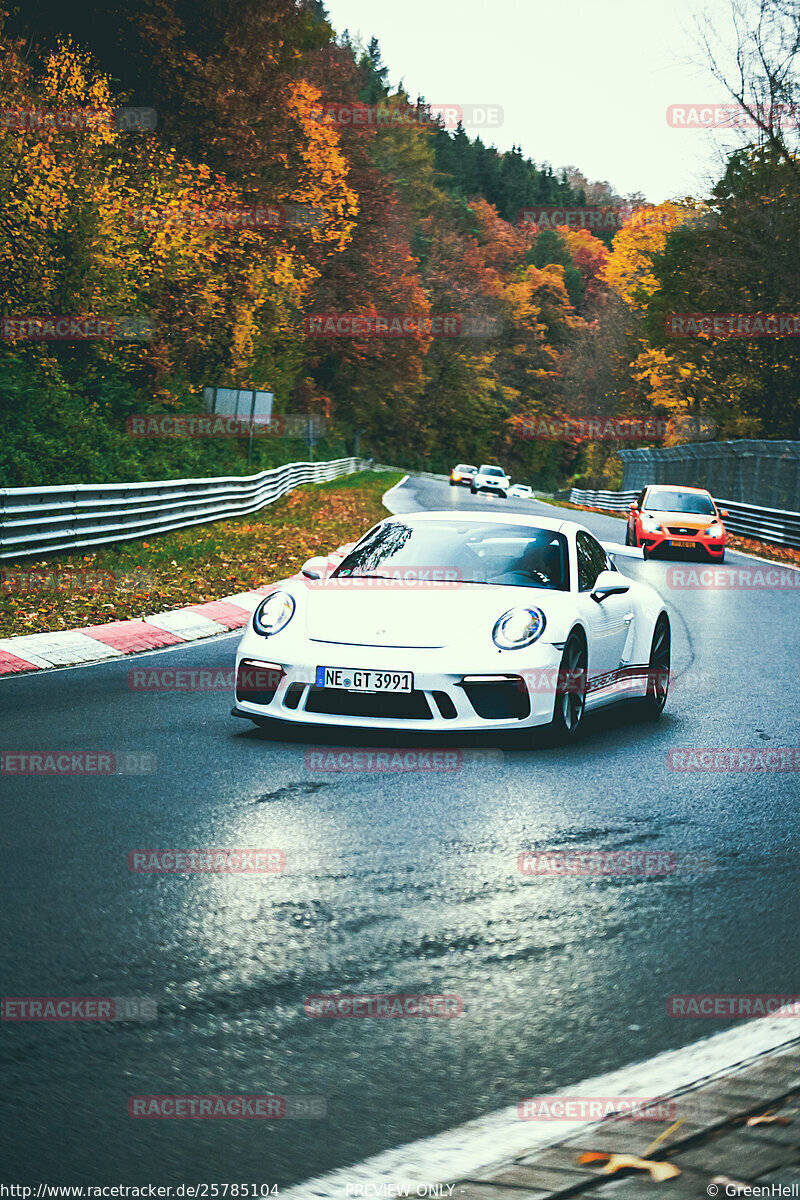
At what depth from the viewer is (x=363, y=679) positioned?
7.86m

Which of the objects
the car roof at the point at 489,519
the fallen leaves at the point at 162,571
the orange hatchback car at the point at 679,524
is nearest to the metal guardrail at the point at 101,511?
the fallen leaves at the point at 162,571

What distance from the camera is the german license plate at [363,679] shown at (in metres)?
7.82

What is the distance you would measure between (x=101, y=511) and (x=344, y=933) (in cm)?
1484

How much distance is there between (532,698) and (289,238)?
39362 mm

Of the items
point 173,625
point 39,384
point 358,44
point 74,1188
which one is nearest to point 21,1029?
point 74,1188

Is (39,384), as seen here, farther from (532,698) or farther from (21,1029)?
(21,1029)

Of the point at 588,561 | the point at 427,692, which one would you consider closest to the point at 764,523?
the point at 588,561

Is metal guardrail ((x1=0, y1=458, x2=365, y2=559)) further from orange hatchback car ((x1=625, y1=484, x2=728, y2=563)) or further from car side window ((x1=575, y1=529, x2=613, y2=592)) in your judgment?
orange hatchback car ((x1=625, y1=484, x2=728, y2=563))

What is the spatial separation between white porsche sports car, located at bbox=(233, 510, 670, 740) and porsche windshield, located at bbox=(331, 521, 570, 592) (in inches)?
0.4

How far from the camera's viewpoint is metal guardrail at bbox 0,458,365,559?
53.5ft

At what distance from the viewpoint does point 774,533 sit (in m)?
33.6

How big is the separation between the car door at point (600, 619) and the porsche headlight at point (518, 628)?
528mm

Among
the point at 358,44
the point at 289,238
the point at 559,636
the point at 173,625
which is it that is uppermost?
the point at 358,44

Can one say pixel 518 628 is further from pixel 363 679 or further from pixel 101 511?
pixel 101 511
